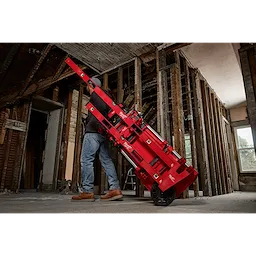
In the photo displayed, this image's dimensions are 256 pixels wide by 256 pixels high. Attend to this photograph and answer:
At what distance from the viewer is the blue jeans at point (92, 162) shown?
8.87 ft

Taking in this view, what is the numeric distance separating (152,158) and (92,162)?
3.15 ft

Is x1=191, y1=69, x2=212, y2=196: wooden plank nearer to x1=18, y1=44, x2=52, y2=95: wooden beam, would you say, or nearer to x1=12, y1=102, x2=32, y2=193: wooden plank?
x1=18, y1=44, x2=52, y2=95: wooden beam

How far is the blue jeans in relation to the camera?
271cm

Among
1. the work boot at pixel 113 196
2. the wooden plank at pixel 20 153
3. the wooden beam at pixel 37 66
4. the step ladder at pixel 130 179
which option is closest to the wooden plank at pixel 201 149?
the work boot at pixel 113 196

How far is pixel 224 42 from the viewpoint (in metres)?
3.97

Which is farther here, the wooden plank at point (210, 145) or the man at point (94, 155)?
the wooden plank at point (210, 145)

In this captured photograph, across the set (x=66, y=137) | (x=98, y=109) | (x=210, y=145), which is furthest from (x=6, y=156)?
(x=210, y=145)

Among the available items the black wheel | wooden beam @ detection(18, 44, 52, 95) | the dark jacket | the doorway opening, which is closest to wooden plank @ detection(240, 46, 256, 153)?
the black wheel

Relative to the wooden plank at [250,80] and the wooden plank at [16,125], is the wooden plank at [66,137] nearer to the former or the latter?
the wooden plank at [16,125]

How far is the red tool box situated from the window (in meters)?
5.97

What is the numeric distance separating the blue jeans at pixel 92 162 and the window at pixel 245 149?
6.05 m
